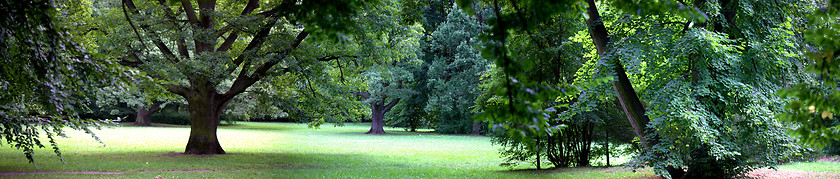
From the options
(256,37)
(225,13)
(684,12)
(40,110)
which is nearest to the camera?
(684,12)

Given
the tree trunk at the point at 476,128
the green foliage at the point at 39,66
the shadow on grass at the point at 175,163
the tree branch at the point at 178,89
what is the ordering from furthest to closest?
the tree trunk at the point at 476,128
the tree branch at the point at 178,89
the shadow on grass at the point at 175,163
the green foliage at the point at 39,66

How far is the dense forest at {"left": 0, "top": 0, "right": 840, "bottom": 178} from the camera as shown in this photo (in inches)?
136

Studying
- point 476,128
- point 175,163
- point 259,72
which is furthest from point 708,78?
point 476,128

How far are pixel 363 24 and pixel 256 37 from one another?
3.58 m

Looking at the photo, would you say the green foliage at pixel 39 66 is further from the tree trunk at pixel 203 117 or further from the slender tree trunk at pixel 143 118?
the slender tree trunk at pixel 143 118

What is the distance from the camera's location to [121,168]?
12484 millimetres

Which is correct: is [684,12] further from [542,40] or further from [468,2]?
[542,40]

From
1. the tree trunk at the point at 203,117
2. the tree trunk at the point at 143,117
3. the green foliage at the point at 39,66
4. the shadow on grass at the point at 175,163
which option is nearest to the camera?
the green foliage at the point at 39,66

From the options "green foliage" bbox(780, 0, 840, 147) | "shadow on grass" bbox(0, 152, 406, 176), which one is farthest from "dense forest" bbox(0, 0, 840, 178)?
"shadow on grass" bbox(0, 152, 406, 176)

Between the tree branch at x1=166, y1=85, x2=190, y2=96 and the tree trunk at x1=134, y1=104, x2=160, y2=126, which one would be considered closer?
the tree branch at x1=166, y1=85, x2=190, y2=96

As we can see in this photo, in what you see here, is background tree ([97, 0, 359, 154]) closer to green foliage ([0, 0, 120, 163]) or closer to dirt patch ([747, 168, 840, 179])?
green foliage ([0, 0, 120, 163])

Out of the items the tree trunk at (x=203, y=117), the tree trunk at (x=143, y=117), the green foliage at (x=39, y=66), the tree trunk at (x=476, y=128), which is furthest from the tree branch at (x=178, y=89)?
the tree trunk at (x=143, y=117)

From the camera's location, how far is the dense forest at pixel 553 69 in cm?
345

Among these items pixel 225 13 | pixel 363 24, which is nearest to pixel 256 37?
pixel 225 13
